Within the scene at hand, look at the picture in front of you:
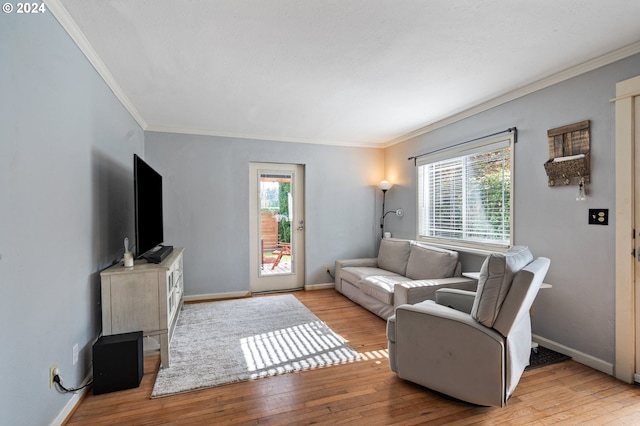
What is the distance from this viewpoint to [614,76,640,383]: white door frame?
2.24 meters

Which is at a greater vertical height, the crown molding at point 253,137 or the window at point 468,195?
the crown molding at point 253,137

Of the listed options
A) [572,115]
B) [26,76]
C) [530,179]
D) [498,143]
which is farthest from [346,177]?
[26,76]

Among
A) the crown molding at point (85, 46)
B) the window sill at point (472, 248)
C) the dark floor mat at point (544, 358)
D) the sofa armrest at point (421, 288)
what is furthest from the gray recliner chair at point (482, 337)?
the crown molding at point (85, 46)

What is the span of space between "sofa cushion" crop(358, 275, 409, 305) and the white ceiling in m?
2.03

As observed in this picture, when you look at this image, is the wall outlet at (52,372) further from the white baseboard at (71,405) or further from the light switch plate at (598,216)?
the light switch plate at (598,216)

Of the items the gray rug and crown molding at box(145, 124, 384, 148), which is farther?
crown molding at box(145, 124, 384, 148)

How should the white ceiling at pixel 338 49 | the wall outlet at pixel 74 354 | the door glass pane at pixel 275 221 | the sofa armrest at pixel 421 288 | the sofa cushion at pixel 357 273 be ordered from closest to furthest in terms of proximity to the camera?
the white ceiling at pixel 338 49 < the wall outlet at pixel 74 354 < the sofa armrest at pixel 421 288 < the sofa cushion at pixel 357 273 < the door glass pane at pixel 275 221

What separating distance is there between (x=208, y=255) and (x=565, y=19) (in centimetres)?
444

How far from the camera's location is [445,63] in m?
2.50

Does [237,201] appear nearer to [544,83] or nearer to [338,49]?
[338,49]

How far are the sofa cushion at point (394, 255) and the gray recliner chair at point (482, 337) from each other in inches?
82.5

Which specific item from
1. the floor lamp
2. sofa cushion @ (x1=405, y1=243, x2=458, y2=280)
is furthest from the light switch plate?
the floor lamp

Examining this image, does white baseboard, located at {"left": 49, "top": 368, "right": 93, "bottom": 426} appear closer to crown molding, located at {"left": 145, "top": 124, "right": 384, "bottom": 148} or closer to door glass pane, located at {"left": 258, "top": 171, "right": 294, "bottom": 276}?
door glass pane, located at {"left": 258, "top": 171, "right": 294, "bottom": 276}

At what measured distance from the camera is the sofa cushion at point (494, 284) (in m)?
1.80
